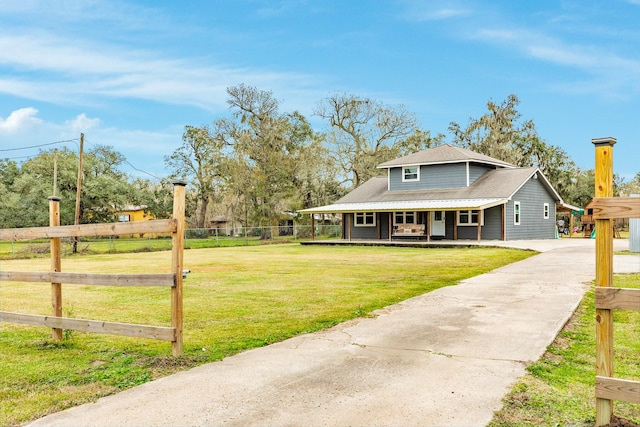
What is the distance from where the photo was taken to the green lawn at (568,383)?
12.1 ft

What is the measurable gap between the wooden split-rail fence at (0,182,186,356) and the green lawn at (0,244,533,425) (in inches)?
11.2

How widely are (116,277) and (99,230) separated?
0.60 metres

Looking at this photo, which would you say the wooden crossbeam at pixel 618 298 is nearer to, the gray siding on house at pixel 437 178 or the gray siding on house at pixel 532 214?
the gray siding on house at pixel 532 214

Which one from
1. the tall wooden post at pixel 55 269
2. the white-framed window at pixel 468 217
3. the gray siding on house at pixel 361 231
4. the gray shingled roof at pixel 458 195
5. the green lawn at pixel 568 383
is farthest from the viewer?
the gray siding on house at pixel 361 231

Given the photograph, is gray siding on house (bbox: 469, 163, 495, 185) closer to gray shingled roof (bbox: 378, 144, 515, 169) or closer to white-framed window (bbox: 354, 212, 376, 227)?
gray shingled roof (bbox: 378, 144, 515, 169)

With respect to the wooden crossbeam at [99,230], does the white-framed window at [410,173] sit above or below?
above

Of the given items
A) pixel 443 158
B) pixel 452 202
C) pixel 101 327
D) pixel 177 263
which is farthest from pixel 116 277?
pixel 443 158

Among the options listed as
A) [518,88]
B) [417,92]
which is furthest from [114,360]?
[518,88]

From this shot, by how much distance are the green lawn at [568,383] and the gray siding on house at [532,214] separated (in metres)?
24.1

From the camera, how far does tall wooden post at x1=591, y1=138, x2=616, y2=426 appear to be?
11.5ft

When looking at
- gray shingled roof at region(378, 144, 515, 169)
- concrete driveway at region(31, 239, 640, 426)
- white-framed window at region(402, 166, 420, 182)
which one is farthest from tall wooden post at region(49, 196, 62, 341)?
white-framed window at region(402, 166, 420, 182)

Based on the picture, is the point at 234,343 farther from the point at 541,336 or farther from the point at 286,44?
the point at 286,44

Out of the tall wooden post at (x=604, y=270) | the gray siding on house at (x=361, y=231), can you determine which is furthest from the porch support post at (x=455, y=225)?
the tall wooden post at (x=604, y=270)

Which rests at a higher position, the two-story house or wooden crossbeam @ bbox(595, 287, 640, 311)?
the two-story house
